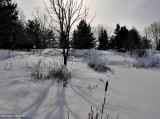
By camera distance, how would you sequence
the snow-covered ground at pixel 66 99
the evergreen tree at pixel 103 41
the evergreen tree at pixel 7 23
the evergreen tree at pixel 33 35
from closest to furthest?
1. the snow-covered ground at pixel 66 99
2. the evergreen tree at pixel 7 23
3. the evergreen tree at pixel 33 35
4. the evergreen tree at pixel 103 41

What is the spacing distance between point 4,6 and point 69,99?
27.9 metres

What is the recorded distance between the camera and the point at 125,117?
371cm

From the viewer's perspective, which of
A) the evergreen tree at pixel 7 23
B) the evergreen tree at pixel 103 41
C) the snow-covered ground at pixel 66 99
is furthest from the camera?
the evergreen tree at pixel 103 41

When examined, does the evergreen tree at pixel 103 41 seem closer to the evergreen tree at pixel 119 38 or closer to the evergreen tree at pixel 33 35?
the evergreen tree at pixel 119 38

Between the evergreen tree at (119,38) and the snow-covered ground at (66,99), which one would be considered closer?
the snow-covered ground at (66,99)

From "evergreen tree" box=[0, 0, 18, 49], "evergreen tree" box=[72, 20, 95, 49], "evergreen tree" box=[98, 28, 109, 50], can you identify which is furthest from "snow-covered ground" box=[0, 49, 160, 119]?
"evergreen tree" box=[98, 28, 109, 50]

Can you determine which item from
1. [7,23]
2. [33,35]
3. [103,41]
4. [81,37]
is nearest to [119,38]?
[103,41]

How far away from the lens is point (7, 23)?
27344mm

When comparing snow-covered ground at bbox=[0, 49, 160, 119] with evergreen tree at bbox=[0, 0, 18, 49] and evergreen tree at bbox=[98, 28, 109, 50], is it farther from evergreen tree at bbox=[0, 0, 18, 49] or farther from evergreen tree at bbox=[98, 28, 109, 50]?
evergreen tree at bbox=[98, 28, 109, 50]

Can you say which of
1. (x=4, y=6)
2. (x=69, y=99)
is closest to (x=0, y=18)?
(x=4, y=6)

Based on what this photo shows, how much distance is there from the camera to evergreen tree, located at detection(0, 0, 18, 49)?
26922 millimetres

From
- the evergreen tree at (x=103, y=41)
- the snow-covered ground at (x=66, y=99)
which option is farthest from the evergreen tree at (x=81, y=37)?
the evergreen tree at (x=103, y=41)

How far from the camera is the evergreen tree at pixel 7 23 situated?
26922 millimetres

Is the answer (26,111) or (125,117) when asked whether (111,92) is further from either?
(26,111)
